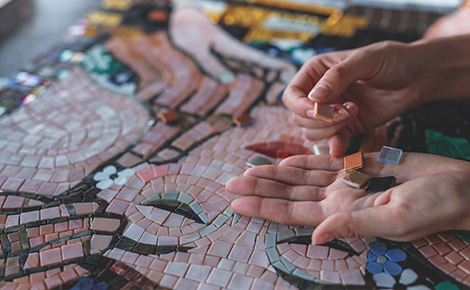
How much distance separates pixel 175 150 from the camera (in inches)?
67.1

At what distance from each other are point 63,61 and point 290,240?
4.89ft

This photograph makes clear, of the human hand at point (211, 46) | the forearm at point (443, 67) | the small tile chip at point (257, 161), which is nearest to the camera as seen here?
the small tile chip at point (257, 161)

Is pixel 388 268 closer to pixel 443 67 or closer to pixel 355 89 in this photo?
pixel 355 89

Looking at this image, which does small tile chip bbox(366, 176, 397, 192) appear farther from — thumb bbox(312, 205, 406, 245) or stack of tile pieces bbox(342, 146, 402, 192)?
thumb bbox(312, 205, 406, 245)

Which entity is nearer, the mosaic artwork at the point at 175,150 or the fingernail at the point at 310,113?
the mosaic artwork at the point at 175,150

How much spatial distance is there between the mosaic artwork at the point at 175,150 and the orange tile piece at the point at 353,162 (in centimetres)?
10

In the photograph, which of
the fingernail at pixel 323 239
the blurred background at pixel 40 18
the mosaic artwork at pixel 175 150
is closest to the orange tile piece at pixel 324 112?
the mosaic artwork at pixel 175 150

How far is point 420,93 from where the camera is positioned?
1.86m

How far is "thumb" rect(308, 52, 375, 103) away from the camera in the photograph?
140 centimetres

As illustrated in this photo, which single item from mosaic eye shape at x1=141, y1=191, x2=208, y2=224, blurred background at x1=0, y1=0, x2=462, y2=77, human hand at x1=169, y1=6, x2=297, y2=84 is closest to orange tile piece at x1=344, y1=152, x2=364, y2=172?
mosaic eye shape at x1=141, y1=191, x2=208, y2=224

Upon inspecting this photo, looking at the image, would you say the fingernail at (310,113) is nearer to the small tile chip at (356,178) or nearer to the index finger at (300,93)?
the index finger at (300,93)

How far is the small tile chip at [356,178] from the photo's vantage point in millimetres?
1387

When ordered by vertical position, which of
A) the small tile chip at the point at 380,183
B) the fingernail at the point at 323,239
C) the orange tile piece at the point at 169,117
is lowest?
the orange tile piece at the point at 169,117

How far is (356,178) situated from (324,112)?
23 centimetres
